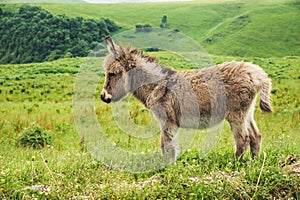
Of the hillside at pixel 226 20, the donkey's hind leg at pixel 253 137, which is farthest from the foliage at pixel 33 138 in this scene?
the hillside at pixel 226 20

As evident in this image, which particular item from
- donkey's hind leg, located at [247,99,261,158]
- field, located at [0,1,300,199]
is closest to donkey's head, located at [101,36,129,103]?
field, located at [0,1,300,199]

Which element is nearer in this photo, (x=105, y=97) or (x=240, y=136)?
(x=240, y=136)

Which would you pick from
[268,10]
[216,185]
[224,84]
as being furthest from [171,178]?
[268,10]

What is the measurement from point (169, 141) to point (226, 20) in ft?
316

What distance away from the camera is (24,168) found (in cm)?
664

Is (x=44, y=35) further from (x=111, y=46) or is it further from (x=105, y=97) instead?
(x=105, y=97)

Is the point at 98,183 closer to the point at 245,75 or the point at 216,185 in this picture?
the point at 216,185

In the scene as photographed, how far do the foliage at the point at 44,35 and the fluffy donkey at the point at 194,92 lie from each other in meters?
72.3

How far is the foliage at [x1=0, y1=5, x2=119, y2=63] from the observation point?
83.4 metres

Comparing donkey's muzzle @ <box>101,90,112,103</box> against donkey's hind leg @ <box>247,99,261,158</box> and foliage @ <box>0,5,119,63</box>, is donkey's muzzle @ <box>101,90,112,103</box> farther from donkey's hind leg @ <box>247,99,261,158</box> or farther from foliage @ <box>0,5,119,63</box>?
foliage @ <box>0,5,119,63</box>

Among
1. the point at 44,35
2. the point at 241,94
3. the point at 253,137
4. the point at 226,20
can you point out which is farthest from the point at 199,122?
the point at 226,20

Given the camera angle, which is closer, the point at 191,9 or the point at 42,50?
the point at 42,50

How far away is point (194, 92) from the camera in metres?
7.72

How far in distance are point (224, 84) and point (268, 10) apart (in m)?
94.2
